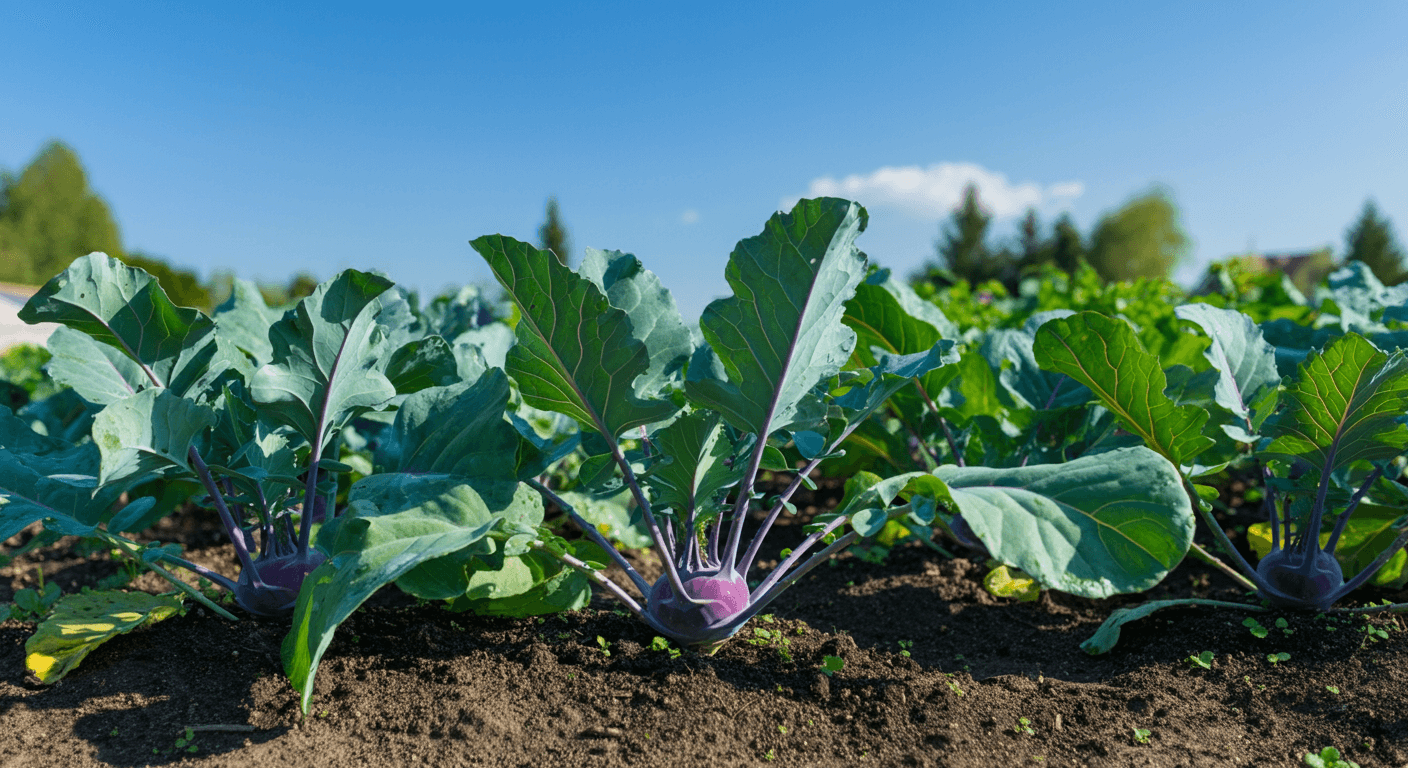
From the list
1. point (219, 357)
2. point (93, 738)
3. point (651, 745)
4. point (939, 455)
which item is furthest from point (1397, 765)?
point (219, 357)

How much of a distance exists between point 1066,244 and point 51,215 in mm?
48869

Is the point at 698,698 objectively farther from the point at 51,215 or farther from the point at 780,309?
the point at 51,215


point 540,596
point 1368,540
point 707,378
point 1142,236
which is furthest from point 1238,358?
point 1142,236

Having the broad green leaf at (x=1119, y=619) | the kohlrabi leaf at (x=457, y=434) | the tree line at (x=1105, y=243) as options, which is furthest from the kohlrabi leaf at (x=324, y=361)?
the tree line at (x=1105, y=243)

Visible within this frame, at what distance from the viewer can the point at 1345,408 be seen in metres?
1.79

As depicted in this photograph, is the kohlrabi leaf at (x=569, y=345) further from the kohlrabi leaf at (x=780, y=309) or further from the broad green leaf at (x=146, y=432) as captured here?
the broad green leaf at (x=146, y=432)

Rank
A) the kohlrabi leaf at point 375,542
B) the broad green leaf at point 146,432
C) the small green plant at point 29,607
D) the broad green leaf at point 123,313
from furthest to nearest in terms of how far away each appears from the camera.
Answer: the small green plant at point 29,607 < the broad green leaf at point 123,313 < the broad green leaf at point 146,432 < the kohlrabi leaf at point 375,542

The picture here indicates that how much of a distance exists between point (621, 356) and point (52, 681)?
1455 mm

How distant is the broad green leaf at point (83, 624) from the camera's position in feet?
5.74

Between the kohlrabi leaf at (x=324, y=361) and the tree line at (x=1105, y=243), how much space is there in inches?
1430

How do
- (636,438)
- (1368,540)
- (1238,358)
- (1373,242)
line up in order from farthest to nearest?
(1373,242)
(1368,540)
(1238,358)
(636,438)

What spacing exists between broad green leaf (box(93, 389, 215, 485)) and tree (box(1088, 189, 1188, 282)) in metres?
42.3

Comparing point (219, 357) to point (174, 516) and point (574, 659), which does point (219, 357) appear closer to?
point (574, 659)

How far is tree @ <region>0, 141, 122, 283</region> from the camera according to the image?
3822cm
